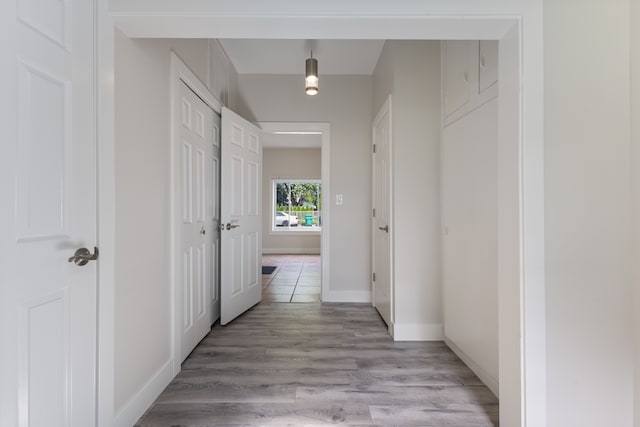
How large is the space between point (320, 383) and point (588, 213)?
63.2 inches

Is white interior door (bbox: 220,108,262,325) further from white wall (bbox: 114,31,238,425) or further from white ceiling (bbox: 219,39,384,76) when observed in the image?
white wall (bbox: 114,31,238,425)

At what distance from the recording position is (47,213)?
43.9 inches

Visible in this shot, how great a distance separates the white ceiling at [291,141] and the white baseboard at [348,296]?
3605 mm

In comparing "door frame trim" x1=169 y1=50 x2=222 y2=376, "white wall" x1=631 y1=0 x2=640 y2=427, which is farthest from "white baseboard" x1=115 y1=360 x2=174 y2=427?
"white wall" x1=631 y1=0 x2=640 y2=427

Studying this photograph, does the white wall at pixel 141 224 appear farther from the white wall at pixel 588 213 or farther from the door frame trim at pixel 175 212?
the white wall at pixel 588 213

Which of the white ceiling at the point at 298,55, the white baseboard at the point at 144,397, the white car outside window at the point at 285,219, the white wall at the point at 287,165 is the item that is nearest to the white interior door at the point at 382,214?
the white ceiling at the point at 298,55

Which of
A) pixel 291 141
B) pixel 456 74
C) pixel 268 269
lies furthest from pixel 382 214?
pixel 291 141

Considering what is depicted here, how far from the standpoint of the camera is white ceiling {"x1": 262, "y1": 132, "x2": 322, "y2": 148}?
655 cm

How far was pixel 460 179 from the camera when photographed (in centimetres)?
223

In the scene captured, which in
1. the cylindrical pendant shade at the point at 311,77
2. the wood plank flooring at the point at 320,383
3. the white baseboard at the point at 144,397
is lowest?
the wood plank flooring at the point at 320,383

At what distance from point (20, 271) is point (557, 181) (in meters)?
1.93

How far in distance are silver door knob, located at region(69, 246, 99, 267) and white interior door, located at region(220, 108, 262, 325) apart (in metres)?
1.56

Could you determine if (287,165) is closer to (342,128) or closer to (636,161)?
(342,128)

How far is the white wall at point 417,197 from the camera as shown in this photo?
2635mm
